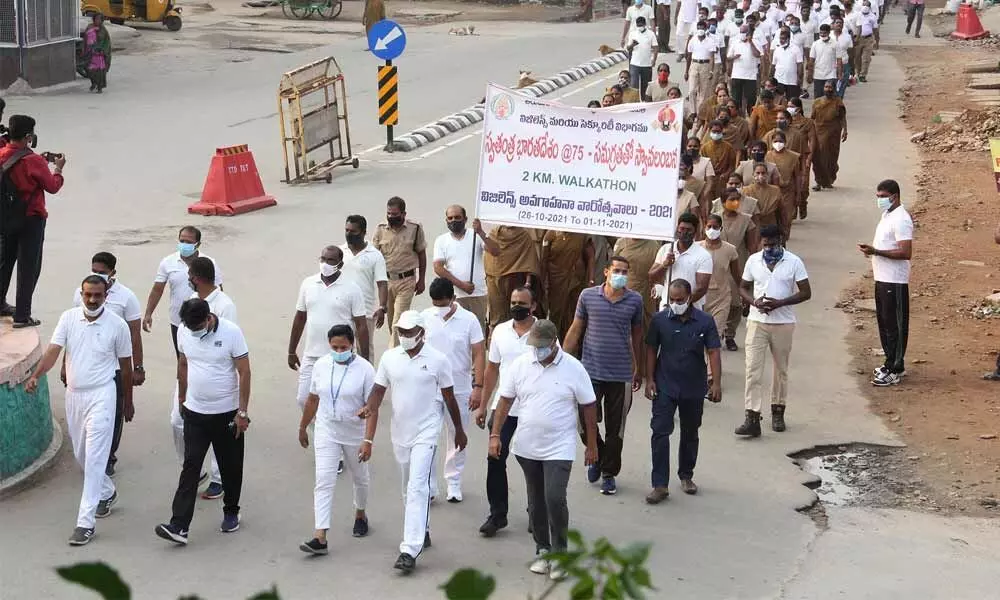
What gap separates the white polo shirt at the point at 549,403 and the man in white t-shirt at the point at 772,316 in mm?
2896

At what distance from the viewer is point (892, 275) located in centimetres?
1212

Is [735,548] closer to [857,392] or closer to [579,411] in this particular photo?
[579,411]

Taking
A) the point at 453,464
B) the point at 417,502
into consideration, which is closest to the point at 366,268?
the point at 453,464

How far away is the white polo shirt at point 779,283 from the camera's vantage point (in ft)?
35.4

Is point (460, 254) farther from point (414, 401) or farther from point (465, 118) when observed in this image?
point (465, 118)

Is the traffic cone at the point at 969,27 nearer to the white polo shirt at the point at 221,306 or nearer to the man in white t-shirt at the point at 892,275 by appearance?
the man in white t-shirt at the point at 892,275

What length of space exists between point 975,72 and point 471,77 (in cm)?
1210

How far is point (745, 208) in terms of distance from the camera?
13203 mm

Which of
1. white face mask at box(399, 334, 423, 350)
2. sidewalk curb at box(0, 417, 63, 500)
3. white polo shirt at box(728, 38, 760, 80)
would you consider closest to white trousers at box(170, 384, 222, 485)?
sidewalk curb at box(0, 417, 63, 500)

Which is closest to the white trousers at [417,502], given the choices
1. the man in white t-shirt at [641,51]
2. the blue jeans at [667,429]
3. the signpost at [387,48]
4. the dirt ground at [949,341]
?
the blue jeans at [667,429]

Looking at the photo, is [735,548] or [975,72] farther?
[975,72]

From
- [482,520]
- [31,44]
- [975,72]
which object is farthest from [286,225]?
[975,72]

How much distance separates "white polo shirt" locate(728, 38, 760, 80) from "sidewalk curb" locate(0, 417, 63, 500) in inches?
677

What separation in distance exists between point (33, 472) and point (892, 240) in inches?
275
